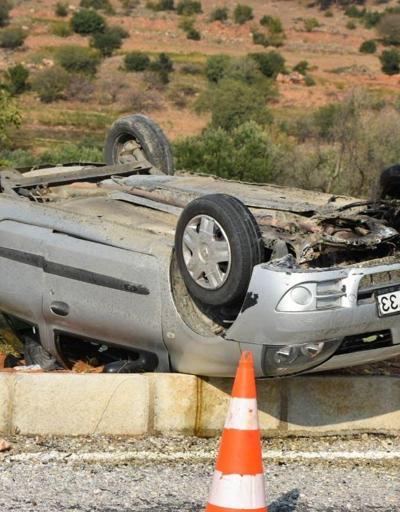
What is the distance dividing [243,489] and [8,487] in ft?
4.74

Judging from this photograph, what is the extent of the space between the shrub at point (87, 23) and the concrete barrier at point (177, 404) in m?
56.6

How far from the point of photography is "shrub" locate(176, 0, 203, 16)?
7062cm

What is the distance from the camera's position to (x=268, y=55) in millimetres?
55688

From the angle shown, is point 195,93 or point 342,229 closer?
point 342,229

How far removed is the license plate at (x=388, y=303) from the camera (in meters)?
6.09

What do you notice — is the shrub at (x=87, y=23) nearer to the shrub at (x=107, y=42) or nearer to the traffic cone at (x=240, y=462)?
the shrub at (x=107, y=42)

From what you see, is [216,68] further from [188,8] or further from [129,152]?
[129,152]

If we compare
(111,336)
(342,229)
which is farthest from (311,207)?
(111,336)

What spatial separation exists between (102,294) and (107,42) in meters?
53.2

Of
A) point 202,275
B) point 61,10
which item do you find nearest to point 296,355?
point 202,275

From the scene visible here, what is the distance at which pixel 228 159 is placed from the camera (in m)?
20.0

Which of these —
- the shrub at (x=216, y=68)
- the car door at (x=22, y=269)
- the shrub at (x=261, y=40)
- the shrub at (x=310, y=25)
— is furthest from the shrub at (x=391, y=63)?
the car door at (x=22, y=269)

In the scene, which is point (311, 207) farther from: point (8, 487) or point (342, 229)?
point (8, 487)

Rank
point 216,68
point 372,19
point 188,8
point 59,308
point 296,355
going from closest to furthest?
point 296,355 → point 59,308 → point 216,68 → point 372,19 → point 188,8
